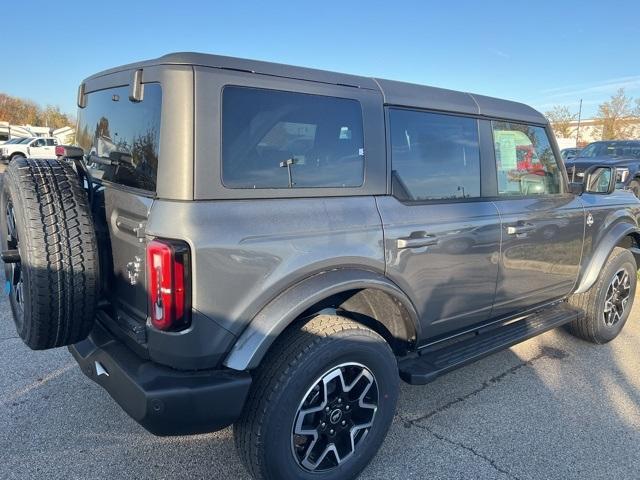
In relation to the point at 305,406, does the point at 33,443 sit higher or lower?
lower

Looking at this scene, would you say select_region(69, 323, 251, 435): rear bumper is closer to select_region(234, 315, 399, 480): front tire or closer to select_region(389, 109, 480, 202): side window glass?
select_region(234, 315, 399, 480): front tire

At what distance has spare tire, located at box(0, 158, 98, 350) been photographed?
6.92 ft

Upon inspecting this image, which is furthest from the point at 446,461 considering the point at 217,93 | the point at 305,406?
the point at 217,93

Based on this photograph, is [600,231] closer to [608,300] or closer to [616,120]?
[608,300]

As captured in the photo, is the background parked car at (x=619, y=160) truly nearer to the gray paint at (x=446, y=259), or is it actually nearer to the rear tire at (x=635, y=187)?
the rear tire at (x=635, y=187)

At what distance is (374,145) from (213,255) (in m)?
1.08

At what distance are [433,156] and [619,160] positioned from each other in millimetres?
10573

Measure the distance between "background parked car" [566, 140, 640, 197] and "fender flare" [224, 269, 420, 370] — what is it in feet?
30.5

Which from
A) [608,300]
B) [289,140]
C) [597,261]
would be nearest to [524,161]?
[597,261]

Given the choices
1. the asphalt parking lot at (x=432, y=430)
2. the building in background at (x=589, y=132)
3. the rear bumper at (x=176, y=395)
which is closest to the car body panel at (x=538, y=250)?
the asphalt parking lot at (x=432, y=430)

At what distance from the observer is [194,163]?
1947 mm

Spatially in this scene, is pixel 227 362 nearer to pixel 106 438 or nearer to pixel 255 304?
pixel 255 304

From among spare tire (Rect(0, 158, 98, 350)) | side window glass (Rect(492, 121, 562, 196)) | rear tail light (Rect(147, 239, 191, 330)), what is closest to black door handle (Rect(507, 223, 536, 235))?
side window glass (Rect(492, 121, 562, 196))

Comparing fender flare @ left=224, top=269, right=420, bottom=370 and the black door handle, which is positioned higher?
the black door handle
